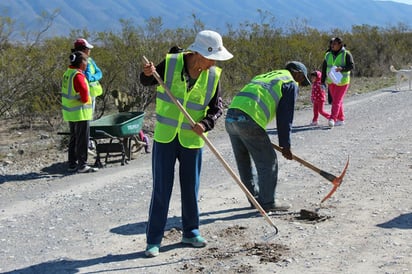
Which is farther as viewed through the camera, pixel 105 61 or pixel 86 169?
pixel 105 61

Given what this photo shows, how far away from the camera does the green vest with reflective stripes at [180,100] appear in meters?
5.54

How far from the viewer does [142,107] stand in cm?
1402

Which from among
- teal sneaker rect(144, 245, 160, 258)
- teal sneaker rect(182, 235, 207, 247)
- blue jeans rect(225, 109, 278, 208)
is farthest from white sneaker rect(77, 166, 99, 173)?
teal sneaker rect(144, 245, 160, 258)

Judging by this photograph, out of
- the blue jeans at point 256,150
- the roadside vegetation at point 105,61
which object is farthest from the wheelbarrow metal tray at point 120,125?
the blue jeans at point 256,150

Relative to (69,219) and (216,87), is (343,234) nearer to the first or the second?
(216,87)

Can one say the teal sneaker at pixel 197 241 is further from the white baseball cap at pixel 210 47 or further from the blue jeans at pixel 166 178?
the white baseball cap at pixel 210 47

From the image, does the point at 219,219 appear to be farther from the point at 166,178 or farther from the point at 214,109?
the point at 214,109

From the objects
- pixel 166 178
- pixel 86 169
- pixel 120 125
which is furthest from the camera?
pixel 120 125

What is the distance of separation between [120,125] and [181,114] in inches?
166

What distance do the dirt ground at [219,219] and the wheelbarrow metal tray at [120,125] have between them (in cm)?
53

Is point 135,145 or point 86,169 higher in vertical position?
point 135,145

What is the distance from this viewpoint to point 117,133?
969cm

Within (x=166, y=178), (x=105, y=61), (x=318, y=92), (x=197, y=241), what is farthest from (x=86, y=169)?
(x=318, y=92)

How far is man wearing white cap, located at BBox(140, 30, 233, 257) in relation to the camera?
549 cm
